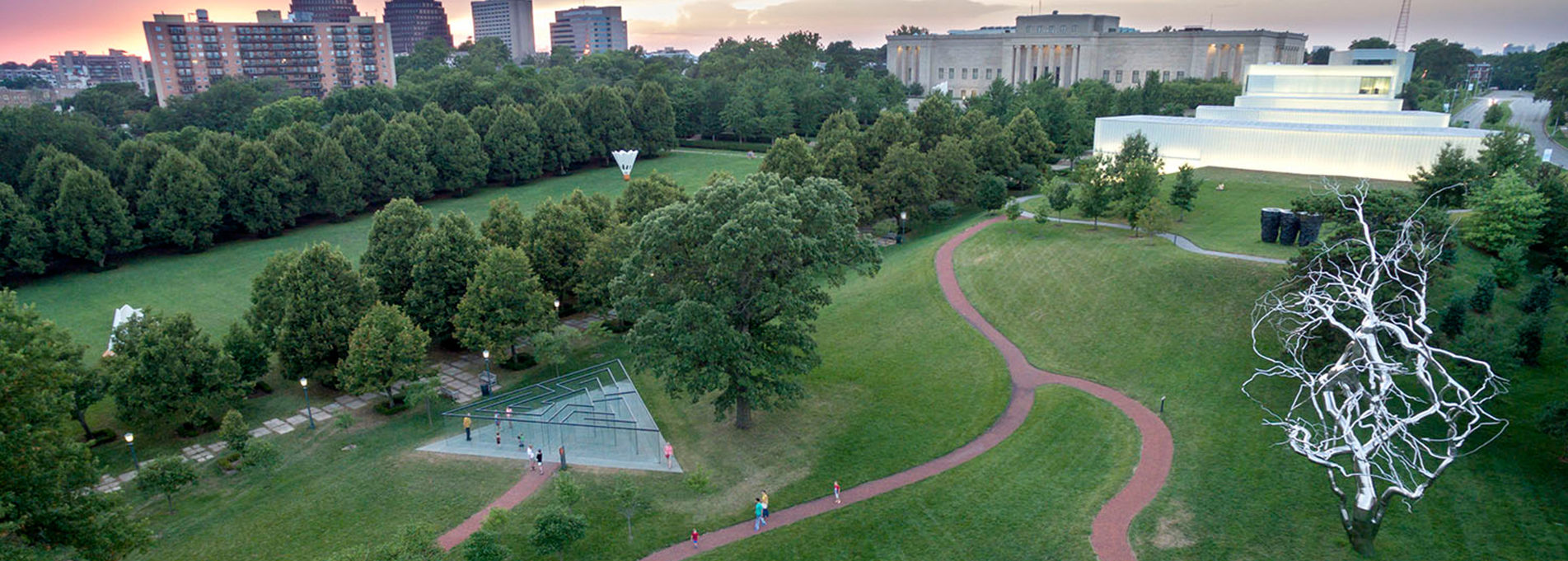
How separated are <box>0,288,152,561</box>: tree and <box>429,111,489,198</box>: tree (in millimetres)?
62699

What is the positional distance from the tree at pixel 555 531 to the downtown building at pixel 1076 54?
375 feet

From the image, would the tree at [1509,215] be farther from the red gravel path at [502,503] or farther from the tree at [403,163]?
the tree at [403,163]

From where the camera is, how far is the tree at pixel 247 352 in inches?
1494

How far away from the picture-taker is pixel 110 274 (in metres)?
61.8

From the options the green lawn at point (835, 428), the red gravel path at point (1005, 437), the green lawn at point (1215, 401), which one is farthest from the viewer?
the green lawn at point (835, 428)

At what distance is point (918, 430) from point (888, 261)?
2547 cm

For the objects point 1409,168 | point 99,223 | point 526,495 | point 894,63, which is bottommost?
point 526,495

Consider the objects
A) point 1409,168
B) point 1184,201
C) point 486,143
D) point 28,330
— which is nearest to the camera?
point 28,330

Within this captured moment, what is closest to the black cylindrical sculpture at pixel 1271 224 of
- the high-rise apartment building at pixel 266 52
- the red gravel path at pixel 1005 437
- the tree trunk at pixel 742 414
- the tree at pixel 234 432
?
the red gravel path at pixel 1005 437

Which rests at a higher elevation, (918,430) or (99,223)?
(99,223)

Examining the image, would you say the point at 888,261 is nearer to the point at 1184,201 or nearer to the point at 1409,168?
the point at 1184,201

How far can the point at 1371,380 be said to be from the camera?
19594mm

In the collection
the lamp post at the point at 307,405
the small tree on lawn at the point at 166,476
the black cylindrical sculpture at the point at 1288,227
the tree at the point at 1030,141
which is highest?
the tree at the point at 1030,141

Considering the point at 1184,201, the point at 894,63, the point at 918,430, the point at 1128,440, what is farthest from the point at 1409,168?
the point at 894,63
